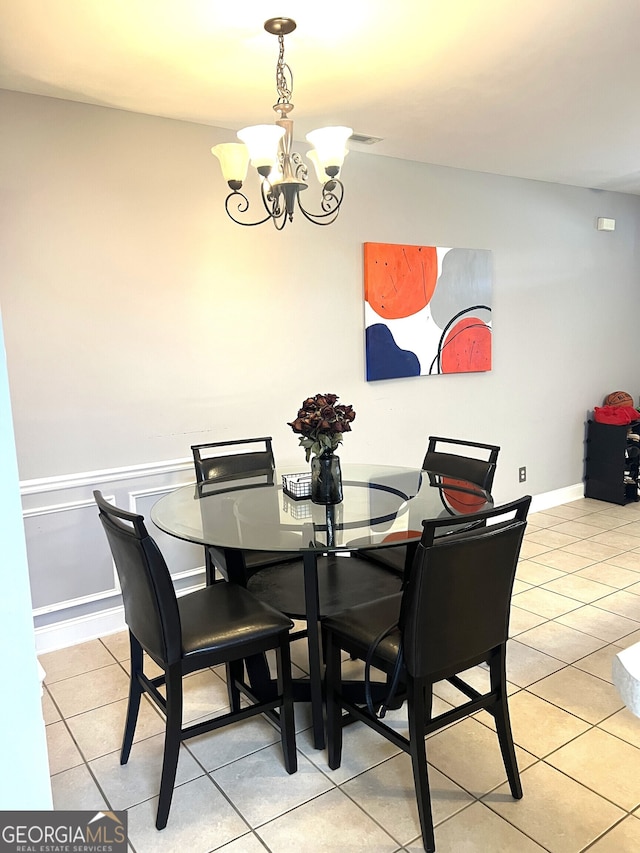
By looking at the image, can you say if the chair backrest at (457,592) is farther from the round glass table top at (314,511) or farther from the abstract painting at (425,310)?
the abstract painting at (425,310)

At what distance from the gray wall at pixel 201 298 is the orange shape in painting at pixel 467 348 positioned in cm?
9

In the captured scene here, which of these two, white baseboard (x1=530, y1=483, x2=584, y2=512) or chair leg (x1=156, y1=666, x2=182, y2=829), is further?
white baseboard (x1=530, y1=483, x2=584, y2=512)

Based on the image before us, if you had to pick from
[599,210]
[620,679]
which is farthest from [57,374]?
[599,210]

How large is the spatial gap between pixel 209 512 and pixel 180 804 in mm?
961

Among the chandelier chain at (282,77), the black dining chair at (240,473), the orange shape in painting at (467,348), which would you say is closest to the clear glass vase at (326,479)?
the black dining chair at (240,473)

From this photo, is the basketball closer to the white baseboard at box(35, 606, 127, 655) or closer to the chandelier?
the chandelier

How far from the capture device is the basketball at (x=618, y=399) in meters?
5.26

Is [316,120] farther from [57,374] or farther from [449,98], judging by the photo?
[57,374]

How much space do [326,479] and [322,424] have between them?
24 centimetres

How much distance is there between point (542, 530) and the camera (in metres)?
4.51

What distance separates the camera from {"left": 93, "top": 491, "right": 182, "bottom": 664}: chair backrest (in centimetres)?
176

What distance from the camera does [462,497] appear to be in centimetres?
248

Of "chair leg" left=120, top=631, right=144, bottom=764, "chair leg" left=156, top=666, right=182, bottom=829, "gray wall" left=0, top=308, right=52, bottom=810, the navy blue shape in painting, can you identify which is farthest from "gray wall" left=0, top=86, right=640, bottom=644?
"gray wall" left=0, top=308, right=52, bottom=810

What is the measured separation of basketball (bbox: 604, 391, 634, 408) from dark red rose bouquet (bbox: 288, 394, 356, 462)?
3754 millimetres
